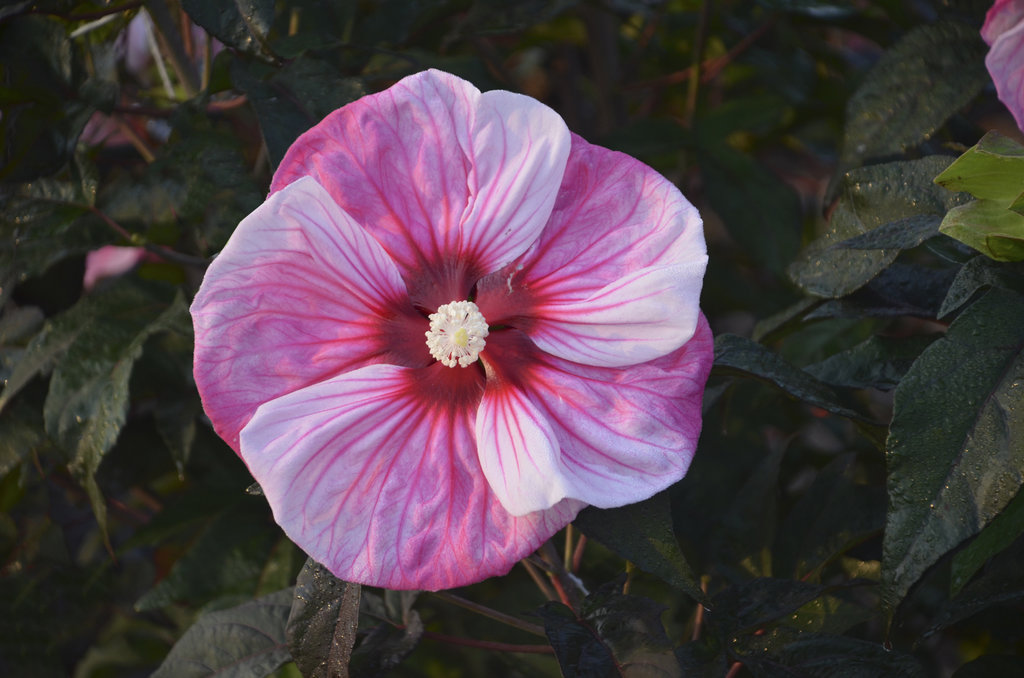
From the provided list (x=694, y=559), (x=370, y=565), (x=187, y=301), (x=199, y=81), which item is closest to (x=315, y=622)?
(x=370, y=565)

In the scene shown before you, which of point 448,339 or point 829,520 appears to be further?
point 829,520

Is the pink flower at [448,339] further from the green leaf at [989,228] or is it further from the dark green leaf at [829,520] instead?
the dark green leaf at [829,520]

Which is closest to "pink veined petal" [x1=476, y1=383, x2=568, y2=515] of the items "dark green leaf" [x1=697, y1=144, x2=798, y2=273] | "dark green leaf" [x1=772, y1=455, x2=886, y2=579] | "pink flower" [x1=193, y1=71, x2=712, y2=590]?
"pink flower" [x1=193, y1=71, x2=712, y2=590]

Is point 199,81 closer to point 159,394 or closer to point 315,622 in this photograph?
point 159,394

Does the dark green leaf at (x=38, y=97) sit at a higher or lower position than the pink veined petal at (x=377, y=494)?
higher

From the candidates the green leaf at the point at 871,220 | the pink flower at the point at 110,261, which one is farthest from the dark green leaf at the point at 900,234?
the pink flower at the point at 110,261

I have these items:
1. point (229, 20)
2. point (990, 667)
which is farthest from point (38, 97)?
point (990, 667)

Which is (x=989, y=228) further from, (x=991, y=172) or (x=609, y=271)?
(x=609, y=271)
